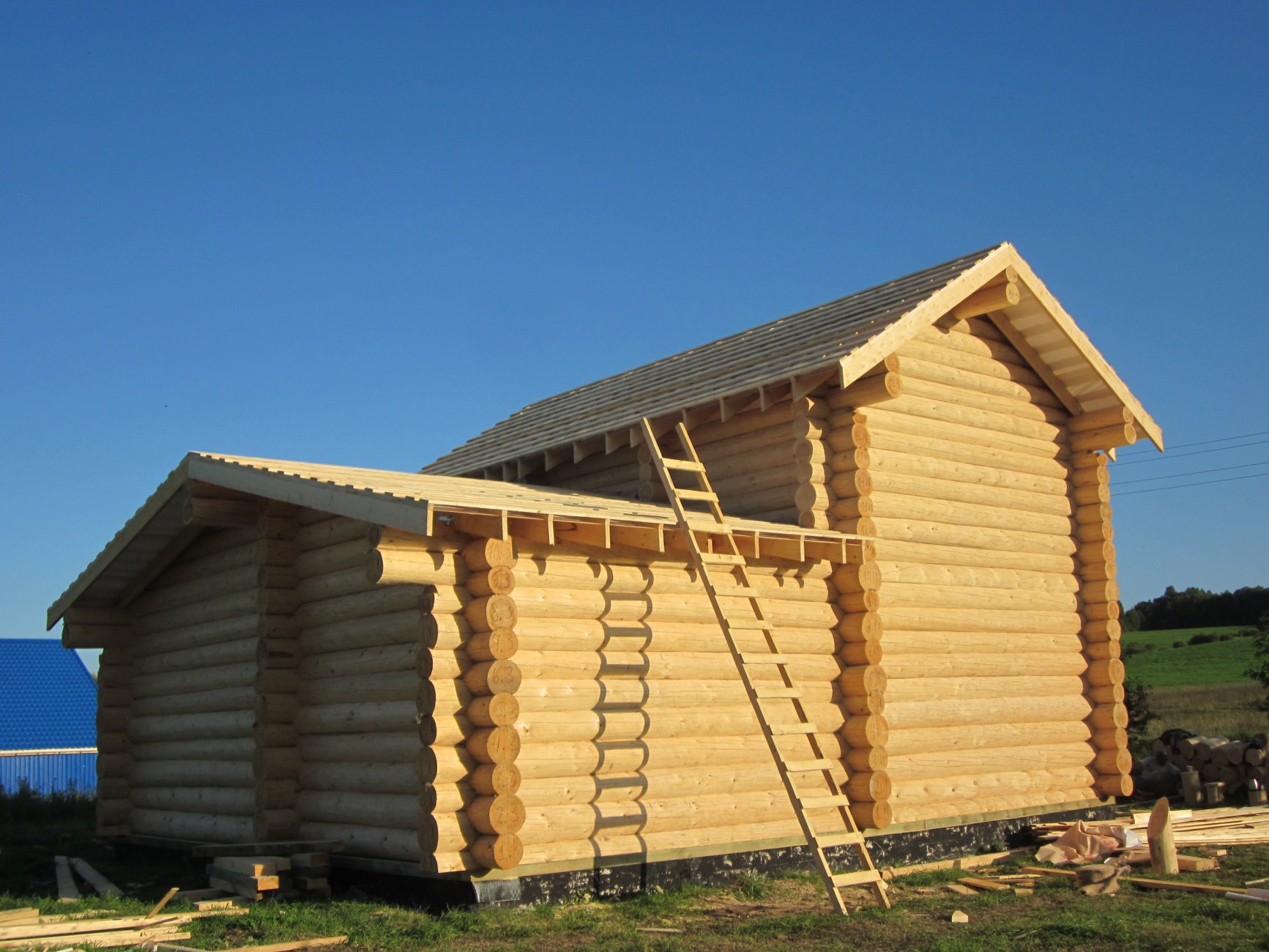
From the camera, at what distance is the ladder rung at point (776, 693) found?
11.1 m

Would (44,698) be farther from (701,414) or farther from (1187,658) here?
(1187,658)

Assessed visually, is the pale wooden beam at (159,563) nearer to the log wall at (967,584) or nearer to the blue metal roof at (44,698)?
the log wall at (967,584)

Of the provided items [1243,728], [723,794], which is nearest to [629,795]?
[723,794]

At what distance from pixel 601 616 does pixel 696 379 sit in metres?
5.16

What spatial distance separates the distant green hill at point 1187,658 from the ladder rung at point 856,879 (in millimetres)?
29974

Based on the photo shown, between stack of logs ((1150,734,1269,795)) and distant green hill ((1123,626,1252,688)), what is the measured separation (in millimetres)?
18849

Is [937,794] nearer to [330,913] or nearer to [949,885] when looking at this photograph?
[949,885]

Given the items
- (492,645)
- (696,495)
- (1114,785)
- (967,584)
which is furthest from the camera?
(1114,785)

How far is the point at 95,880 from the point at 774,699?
7719 millimetres

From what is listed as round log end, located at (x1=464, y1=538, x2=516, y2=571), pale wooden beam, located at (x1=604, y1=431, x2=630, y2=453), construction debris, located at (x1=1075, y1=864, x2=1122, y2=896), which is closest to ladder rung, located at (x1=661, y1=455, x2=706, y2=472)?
round log end, located at (x1=464, y1=538, x2=516, y2=571)

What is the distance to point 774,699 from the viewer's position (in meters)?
11.2

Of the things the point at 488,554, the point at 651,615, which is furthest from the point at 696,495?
the point at 488,554

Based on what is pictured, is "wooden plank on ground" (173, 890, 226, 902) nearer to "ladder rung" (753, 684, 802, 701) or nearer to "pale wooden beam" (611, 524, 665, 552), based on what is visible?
"pale wooden beam" (611, 524, 665, 552)

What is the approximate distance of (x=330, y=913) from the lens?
1006 centimetres
